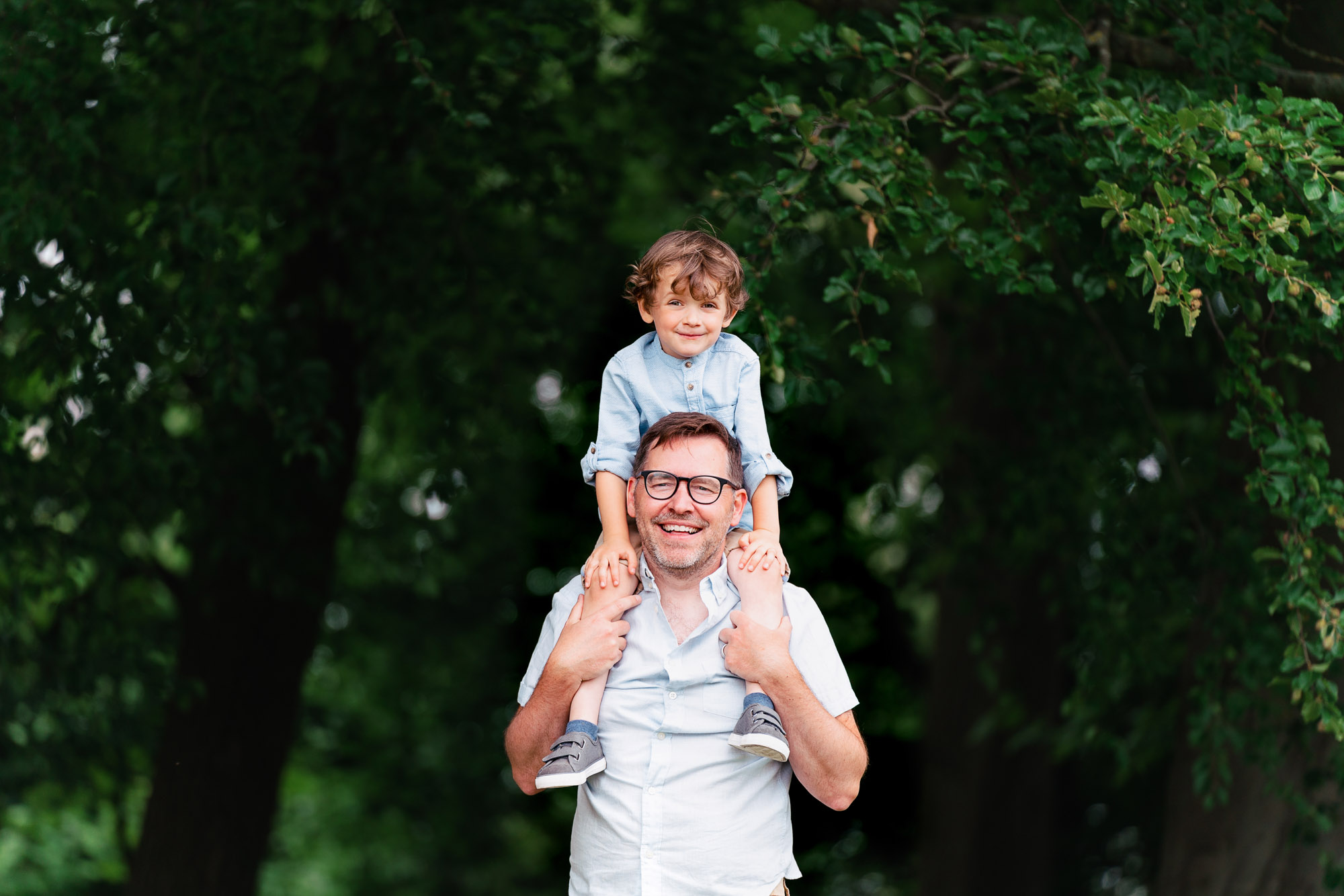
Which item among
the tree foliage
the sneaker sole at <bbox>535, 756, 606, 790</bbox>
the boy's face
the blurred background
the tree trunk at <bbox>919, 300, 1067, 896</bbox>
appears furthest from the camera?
the tree trunk at <bbox>919, 300, 1067, 896</bbox>

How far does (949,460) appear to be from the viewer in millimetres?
6715

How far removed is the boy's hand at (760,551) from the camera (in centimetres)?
276

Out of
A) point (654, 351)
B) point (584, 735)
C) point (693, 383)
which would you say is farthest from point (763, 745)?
point (654, 351)

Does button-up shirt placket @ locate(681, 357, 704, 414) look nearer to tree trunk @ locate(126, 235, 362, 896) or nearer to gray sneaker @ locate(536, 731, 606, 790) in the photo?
gray sneaker @ locate(536, 731, 606, 790)

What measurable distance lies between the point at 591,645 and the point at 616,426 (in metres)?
0.51

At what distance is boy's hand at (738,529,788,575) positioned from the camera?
9.05ft

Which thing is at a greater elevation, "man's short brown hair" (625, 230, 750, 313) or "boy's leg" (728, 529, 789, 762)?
"man's short brown hair" (625, 230, 750, 313)

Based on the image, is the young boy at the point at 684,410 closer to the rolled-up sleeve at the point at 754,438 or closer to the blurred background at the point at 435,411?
the rolled-up sleeve at the point at 754,438

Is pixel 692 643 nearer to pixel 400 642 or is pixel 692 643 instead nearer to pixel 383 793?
pixel 400 642

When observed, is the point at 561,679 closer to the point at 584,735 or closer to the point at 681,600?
the point at 584,735

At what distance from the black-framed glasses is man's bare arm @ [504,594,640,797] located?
0.25 meters

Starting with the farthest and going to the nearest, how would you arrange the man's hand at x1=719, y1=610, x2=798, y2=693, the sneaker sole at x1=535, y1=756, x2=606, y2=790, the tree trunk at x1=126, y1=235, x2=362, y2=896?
the tree trunk at x1=126, y1=235, x2=362, y2=896, the man's hand at x1=719, y1=610, x2=798, y2=693, the sneaker sole at x1=535, y1=756, x2=606, y2=790

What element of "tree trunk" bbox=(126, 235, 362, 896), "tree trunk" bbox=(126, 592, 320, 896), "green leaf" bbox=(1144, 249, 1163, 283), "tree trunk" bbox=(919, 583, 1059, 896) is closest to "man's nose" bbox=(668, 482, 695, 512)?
"green leaf" bbox=(1144, 249, 1163, 283)

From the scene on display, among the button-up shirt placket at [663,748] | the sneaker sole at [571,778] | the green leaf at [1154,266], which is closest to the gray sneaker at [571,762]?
the sneaker sole at [571,778]
